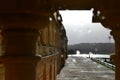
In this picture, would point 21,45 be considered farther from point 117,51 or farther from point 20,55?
point 117,51

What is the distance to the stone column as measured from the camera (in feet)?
15.8

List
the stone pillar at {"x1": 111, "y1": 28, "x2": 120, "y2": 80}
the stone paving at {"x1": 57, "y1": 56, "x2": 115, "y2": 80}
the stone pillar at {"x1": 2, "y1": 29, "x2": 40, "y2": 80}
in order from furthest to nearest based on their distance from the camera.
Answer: the stone paving at {"x1": 57, "y1": 56, "x2": 115, "y2": 80} < the stone pillar at {"x1": 111, "y1": 28, "x2": 120, "y2": 80} < the stone pillar at {"x1": 2, "y1": 29, "x2": 40, "y2": 80}

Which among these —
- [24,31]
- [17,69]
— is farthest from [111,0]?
[17,69]

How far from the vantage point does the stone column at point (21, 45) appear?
4.82 m

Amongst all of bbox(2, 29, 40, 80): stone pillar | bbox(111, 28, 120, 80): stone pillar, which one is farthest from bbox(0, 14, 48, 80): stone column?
bbox(111, 28, 120, 80): stone pillar

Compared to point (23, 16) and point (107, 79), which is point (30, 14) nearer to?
point (23, 16)

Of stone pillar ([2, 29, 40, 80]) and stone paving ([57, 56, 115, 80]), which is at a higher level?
stone pillar ([2, 29, 40, 80])

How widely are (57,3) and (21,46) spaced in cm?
102

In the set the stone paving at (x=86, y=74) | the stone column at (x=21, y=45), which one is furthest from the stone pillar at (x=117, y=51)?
the stone paving at (x=86, y=74)

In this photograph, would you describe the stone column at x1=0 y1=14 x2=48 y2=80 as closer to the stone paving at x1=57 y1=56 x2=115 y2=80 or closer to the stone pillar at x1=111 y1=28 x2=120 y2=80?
the stone pillar at x1=111 y1=28 x2=120 y2=80

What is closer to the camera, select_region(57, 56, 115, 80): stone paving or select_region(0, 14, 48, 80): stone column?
select_region(0, 14, 48, 80): stone column

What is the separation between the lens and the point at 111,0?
4938 mm

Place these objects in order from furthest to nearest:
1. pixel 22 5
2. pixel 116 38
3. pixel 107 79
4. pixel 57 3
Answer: pixel 107 79 < pixel 116 38 < pixel 57 3 < pixel 22 5

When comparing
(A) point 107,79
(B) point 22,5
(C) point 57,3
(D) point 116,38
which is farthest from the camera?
(A) point 107,79
